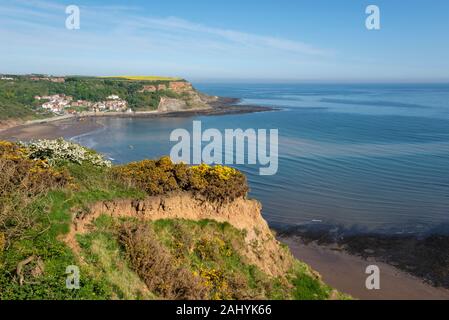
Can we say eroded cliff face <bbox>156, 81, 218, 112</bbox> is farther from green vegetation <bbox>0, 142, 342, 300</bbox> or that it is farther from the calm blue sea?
green vegetation <bbox>0, 142, 342, 300</bbox>

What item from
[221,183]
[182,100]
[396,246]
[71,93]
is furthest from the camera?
[182,100]

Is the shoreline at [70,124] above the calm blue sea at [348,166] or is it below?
above

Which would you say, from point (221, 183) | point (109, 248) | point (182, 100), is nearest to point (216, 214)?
point (221, 183)

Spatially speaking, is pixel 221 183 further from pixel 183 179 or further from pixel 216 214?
pixel 183 179

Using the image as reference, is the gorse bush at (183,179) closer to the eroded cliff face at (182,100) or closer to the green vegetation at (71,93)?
the green vegetation at (71,93)

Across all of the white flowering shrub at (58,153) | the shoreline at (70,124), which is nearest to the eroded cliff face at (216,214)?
the white flowering shrub at (58,153)
